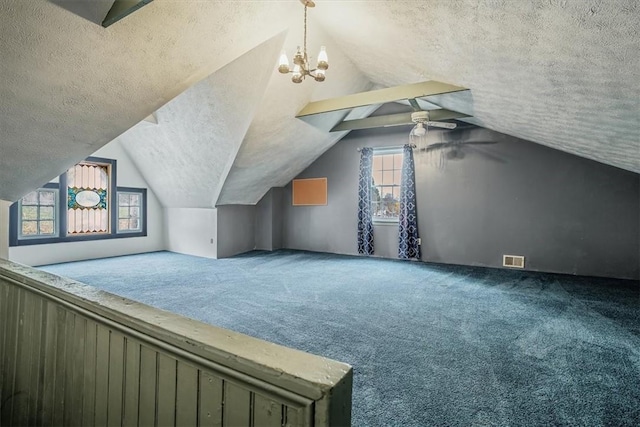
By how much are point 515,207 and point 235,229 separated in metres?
5.21

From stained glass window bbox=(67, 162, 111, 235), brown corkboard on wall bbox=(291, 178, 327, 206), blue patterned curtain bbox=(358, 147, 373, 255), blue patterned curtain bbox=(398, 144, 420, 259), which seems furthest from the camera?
brown corkboard on wall bbox=(291, 178, 327, 206)

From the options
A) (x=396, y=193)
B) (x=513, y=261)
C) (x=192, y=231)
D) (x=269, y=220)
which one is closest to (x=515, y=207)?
(x=513, y=261)

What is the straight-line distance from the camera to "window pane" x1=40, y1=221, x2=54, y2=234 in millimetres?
5328

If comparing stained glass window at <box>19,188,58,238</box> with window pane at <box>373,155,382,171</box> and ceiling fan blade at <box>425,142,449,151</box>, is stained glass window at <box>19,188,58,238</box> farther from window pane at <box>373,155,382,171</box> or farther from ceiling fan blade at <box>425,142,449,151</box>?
ceiling fan blade at <box>425,142,449,151</box>

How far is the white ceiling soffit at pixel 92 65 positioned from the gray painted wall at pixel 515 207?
151 inches

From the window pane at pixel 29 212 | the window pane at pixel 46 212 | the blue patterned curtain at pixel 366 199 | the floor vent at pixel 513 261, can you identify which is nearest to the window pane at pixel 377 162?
the blue patterned curtain at pixel 366 199

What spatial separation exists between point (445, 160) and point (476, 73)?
9.08ft

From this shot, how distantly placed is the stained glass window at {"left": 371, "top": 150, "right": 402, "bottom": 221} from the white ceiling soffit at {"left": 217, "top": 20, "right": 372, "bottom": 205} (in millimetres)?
974

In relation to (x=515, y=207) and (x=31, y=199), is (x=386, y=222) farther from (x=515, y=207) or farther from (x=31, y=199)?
(x=31, y=199)

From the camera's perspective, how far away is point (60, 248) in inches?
215

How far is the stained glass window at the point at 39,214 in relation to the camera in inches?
201

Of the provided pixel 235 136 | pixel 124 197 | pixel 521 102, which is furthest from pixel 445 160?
pixel 124 197

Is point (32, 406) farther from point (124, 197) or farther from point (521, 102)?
point (124, 197)

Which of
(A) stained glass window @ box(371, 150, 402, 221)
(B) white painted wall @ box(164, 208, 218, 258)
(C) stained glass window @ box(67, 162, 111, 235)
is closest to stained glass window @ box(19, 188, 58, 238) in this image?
(C) stained glass window @ box(67, 162, 111, 235)
